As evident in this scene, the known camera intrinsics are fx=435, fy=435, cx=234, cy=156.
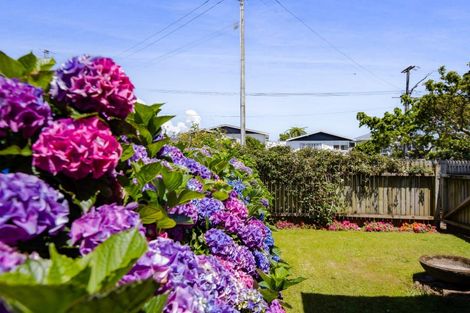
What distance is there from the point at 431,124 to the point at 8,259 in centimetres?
2258

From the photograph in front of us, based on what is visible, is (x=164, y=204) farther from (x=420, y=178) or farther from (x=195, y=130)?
(x=420, y=178)

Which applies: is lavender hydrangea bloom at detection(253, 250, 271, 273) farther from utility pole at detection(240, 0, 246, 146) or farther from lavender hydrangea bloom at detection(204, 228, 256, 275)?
utility pole at detection(240, 0, 246, 146)

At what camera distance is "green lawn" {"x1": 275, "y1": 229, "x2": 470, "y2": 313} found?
6.18 m

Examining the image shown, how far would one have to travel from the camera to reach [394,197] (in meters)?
11.8

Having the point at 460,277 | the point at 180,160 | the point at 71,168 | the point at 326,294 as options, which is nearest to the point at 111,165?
the point at 71,168

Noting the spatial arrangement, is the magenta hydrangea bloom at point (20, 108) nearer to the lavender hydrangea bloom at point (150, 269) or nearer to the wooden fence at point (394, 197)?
the lavender hydrangea bloom at point (150, 269)

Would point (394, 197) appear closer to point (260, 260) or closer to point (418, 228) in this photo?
point (418, 228)

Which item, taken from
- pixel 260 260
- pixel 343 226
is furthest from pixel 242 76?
pixel 260 260

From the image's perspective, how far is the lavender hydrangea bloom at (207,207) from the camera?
2088 millimetres

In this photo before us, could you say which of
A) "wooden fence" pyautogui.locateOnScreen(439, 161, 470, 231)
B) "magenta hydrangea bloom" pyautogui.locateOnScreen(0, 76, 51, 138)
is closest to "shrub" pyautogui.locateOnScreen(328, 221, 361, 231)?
"wooden fence" pyautogui.locateOnScreen(439, 161, 470, 231)

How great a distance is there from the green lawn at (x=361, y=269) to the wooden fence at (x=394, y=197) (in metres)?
0.83

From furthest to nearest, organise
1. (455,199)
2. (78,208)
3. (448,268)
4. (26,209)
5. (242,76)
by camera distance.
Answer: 1. (242,76)
2. (455,199)
3. (448,268)
4. (78,208)
5. (26,209)

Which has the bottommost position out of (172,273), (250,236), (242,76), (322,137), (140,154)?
(250,236)

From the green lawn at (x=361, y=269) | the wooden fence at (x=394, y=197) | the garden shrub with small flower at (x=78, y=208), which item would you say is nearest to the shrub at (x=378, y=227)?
the wooden fence at (x=394, y=197)
